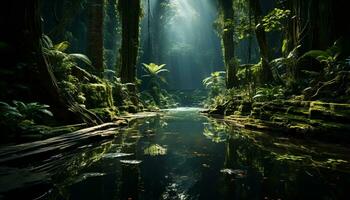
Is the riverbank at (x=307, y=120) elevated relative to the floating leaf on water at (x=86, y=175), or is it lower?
elevated

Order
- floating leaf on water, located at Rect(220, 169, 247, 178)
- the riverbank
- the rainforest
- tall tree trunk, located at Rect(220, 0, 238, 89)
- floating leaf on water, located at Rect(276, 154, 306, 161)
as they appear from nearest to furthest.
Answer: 1. the rainforest
2. floating leaf on water, located at Rect(220, 169, 247, 178)
3. floating leaf on water, located at Rect(276, 154, 306, 161)
4. the riverbank
5. tall tree trunk, located at Rect(220, 0, 238, 89)

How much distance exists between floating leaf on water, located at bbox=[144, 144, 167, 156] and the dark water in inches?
0.7

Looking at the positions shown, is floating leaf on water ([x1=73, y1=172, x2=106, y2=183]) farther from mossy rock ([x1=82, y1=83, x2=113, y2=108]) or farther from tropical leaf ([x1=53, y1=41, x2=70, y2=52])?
tropical leaf ([x1=53, y1=41, x2=70, y2=52])

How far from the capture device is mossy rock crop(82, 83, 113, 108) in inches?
372

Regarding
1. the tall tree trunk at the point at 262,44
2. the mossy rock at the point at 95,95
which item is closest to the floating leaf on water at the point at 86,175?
the mossy rock at the point at 95,95

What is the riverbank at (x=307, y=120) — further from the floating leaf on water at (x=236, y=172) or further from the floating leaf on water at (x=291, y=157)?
the floating leaf on water at (x=236, y=172)

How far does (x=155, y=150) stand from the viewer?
5.18 metres

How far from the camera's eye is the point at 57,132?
5.19m

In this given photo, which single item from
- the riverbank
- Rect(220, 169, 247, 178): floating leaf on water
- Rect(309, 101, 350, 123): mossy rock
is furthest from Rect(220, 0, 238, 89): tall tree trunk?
Rect(220, 169, 247, 178): floating leaf on water

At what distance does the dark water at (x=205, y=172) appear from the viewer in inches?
112

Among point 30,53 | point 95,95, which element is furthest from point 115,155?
point 95,95

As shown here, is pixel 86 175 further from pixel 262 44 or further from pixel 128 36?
pixel 128 36

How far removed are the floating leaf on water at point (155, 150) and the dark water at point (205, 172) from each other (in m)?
0.02

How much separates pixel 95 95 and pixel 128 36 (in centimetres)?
887
